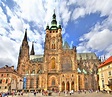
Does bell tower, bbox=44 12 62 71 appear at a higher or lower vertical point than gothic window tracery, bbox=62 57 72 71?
higher

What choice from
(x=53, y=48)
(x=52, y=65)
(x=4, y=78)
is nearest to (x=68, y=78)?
(x=52, y=65)

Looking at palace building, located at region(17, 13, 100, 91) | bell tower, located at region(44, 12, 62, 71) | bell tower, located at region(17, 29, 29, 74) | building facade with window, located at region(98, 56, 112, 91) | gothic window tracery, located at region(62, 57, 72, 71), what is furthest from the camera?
bell tower, located at region(17, 29, 29, 74)

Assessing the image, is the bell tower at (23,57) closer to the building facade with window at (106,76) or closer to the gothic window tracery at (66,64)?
the gothic window tracery at (66,64)

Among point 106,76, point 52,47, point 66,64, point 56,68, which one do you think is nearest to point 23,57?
point 52,47

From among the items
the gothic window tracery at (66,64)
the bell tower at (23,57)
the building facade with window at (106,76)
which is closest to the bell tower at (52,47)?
the gothic window tracery at (66,64)

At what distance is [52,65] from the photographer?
241 ft

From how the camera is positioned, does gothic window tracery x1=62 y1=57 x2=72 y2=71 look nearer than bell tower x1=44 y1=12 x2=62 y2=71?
No

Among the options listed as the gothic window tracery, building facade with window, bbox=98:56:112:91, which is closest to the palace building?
the gothic window tracery

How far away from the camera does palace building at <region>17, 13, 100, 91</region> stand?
69188mm

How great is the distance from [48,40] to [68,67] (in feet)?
59.0

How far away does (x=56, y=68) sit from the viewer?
236ft

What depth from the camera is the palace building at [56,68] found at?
227 ft

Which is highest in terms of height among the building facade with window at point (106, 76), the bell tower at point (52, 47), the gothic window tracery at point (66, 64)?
the bell tower at point (52, 47)

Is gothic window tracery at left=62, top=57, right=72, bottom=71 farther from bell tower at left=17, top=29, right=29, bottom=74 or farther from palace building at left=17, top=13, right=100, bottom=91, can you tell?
bell tower at left=17, top=29, right=29, bottom=74
